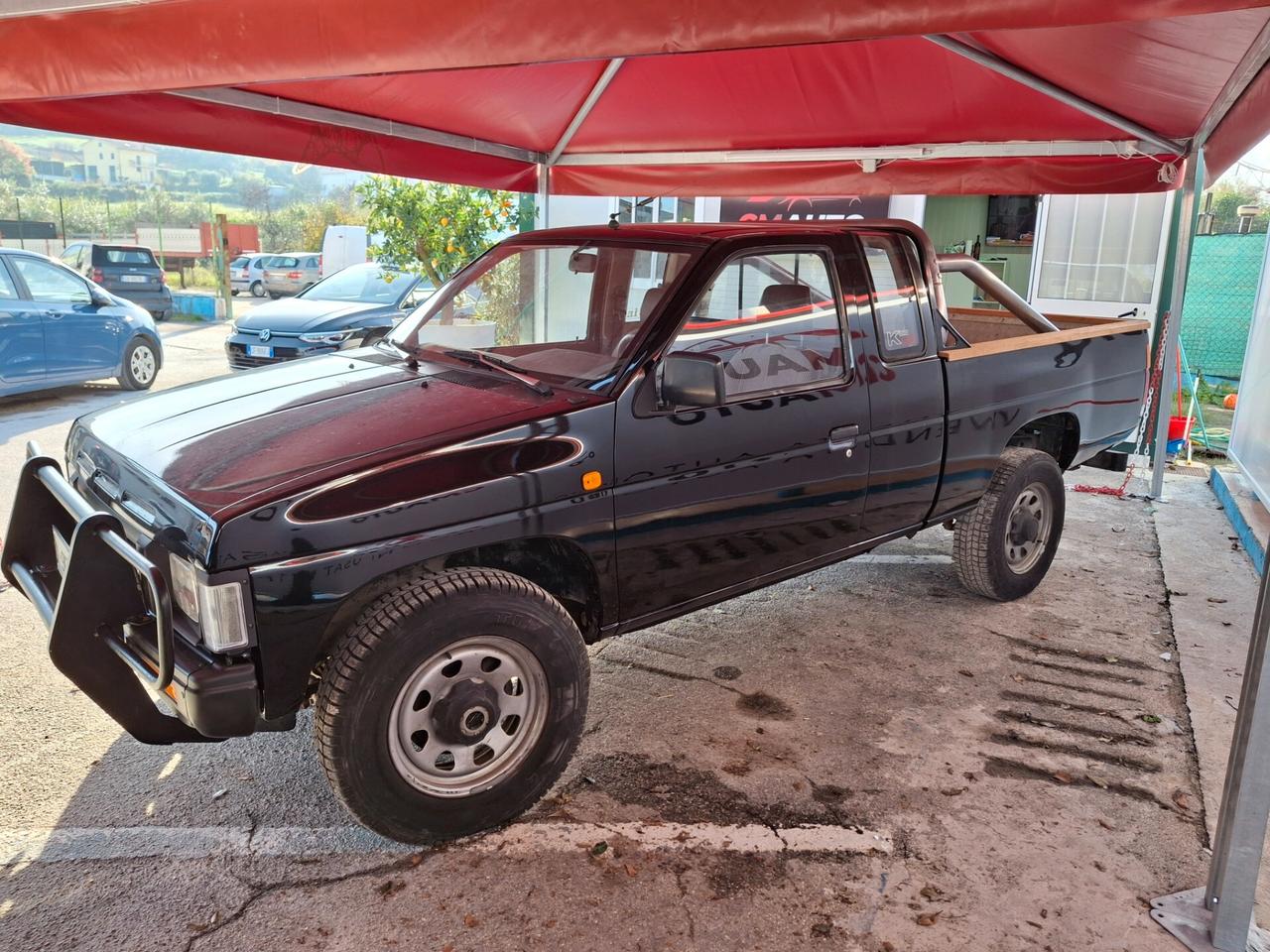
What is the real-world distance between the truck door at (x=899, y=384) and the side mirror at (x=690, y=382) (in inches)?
42.1

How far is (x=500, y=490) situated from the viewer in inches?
120

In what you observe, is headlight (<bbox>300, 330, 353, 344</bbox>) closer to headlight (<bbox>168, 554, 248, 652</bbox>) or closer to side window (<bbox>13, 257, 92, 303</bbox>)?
side window (<bbox>13, 257, 92, 303</bbox>)

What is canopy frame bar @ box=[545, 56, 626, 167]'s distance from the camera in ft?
22.6

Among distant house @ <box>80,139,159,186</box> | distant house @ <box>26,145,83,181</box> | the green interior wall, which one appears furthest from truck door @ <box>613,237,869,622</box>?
distant house @ <box>80,139,159,186</box>

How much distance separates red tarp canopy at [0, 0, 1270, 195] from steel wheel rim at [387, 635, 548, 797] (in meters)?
1.96

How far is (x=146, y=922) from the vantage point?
8.98 feet

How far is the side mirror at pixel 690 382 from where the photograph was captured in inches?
131

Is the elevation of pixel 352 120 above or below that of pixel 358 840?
above

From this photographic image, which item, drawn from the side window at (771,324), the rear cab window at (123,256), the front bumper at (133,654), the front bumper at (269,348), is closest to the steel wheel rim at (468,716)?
the front bumper at (133,654)

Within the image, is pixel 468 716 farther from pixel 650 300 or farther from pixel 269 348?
pixel 269 348

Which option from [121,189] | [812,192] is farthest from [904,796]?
[121,189]

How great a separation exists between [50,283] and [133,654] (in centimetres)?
861

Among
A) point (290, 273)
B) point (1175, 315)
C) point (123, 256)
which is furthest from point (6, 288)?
point (290, 273)

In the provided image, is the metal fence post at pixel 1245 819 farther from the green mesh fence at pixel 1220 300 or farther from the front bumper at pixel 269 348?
the green mesh fence at pixel 1220 300
